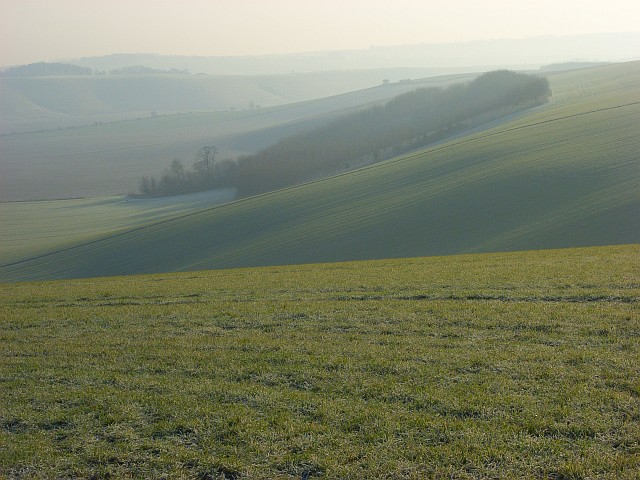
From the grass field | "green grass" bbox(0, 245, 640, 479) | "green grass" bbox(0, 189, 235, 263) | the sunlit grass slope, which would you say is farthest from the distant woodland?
"green grass" bbox(0, 245, 640, 479)

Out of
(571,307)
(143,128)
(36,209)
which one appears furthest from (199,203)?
(143,128)

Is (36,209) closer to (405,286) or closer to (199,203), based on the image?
(199,203)

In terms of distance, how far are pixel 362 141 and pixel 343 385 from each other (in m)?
82.7

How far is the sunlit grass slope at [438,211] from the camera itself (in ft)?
118

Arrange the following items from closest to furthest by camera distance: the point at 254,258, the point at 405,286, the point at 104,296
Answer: the point at 405,286 < the point at 104,296 < the point at 254,258

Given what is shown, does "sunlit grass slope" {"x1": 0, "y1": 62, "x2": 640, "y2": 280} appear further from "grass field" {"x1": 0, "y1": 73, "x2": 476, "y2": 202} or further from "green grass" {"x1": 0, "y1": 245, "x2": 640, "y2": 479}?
"grass field" {"x1": 0, "y1": 73, "x2": 476, "y2": 202}

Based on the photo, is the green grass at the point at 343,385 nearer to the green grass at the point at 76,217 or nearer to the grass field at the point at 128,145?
the green grass at the point at 76,217

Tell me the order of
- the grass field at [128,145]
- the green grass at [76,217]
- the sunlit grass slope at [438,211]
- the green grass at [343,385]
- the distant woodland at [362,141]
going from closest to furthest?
the green grass at [343,385] < the sunlit grass slope at [438,211] < the green grass at [76,217] < the distant woodland at [362,141] < the grass field at [128,145]

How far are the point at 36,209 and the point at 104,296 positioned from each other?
67.5m

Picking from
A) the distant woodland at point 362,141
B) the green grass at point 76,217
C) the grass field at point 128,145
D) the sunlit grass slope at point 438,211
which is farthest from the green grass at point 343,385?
the grass field at point 128,145

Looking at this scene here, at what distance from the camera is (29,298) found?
1995cm

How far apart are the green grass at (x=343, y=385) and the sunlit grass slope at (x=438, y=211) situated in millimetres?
20311

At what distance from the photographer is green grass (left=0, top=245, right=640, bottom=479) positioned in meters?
7.03

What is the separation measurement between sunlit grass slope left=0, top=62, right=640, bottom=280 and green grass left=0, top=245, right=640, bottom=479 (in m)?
20.3
